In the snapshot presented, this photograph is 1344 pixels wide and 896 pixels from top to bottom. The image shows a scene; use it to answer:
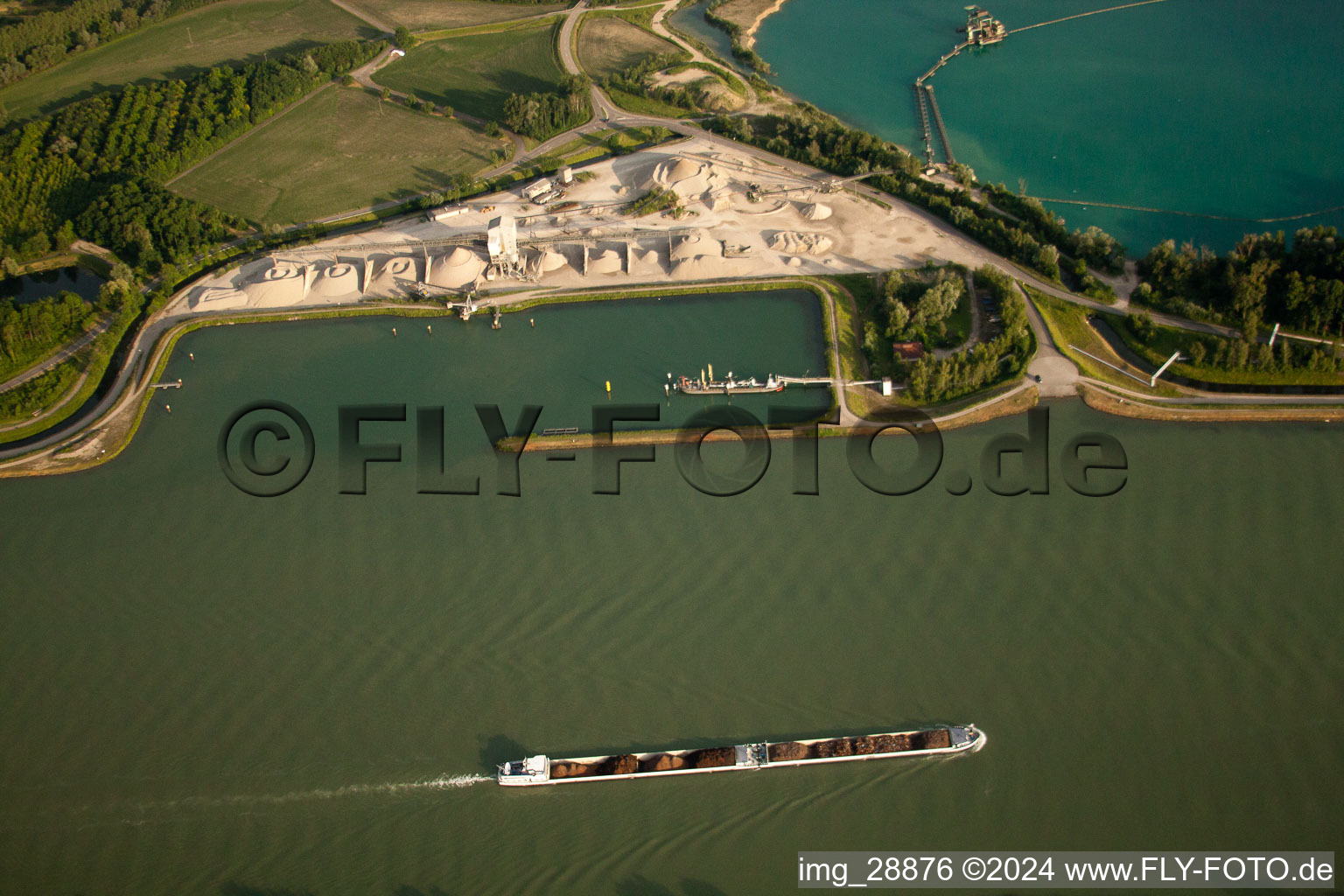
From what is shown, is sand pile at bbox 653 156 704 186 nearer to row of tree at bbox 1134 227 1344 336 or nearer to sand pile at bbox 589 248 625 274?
sand pile at bbox 589 248 625 274

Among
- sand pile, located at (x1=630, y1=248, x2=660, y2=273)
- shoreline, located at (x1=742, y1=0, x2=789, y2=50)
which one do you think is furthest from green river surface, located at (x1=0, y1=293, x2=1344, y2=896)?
shoreline, located at (x1=742, y1=0, x2=789, y2=50)

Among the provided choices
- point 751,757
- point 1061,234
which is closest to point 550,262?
point 1061,234

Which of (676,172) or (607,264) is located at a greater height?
(676,172)

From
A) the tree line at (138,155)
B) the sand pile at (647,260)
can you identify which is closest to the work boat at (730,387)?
the sand pile at (647,260)

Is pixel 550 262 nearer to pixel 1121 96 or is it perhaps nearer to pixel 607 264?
pixel 607 264

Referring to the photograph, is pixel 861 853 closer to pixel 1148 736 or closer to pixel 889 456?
pixel 1148 736

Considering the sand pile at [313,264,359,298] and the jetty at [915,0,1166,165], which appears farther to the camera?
the jetty at [915,0,1166,165]
